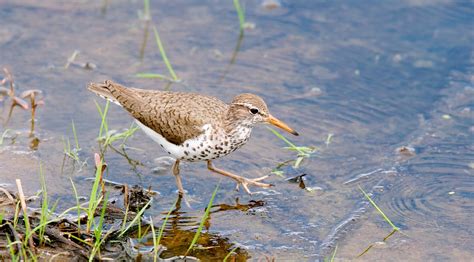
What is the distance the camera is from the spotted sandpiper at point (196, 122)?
684 cm

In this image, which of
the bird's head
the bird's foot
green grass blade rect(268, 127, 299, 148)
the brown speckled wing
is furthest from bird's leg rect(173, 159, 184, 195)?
green grass blade rect(268, 127, 299, 148)

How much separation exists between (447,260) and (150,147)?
10.1ft

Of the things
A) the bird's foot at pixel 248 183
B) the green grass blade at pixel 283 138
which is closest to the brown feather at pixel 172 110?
the bird's foot at pixel 248 183

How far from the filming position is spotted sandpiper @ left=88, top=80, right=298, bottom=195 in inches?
269

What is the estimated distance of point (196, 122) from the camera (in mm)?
6863

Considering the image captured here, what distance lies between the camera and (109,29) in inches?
396

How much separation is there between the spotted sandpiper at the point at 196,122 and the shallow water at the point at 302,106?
43 cm

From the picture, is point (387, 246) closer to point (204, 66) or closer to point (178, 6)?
point (204, 66)

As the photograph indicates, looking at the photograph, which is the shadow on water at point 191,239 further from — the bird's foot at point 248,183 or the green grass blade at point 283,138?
the green grass blade at point 283,138

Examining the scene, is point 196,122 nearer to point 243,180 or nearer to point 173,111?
point 173,111

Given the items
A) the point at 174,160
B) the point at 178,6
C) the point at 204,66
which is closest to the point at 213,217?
the point at 174,160

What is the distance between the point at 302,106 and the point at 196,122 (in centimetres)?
204

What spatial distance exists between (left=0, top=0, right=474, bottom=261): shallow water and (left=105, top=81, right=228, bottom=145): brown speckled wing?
0.57 m

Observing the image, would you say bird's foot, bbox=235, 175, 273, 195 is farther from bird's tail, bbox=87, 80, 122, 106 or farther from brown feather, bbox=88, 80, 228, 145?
bird's tail, bbox=87, 80, 122, 106
